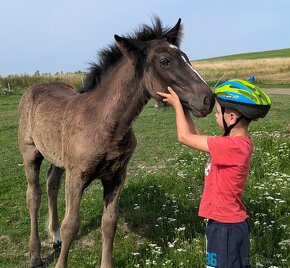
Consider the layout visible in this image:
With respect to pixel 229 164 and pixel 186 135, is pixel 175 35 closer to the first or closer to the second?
pixel 186 135

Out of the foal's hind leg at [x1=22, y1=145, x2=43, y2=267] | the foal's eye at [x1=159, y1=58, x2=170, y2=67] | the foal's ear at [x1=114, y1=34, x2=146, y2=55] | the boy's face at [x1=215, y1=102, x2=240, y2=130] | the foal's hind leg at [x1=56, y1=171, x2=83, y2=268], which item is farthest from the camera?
the foal's hind leg at [x1=22, y1=145, x2=43, y2=267]

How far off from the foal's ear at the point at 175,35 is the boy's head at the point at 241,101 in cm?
88

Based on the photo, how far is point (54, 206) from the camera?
583 cm

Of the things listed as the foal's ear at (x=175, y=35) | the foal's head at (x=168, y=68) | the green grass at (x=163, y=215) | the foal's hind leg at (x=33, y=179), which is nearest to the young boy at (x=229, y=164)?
the foal's head at (x=168, y=68)

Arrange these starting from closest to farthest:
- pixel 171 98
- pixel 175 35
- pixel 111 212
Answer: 1. pixel 171 98
2. pixel 175 35
3. pixel 111 212

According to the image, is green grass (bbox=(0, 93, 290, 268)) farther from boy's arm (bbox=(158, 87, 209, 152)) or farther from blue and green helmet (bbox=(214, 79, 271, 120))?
blue and green helmet (bbox=(214, 79, 271, 120))

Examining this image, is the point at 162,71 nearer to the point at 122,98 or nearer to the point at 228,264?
the point at 122,98

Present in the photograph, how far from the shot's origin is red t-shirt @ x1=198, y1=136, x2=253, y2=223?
3.21 m

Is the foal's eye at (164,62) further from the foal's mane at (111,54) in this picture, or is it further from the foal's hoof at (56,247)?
the foal's hoof at (56,247)

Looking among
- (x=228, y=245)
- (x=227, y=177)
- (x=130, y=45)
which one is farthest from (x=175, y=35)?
(x=228, y=245)

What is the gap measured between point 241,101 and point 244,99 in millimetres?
28

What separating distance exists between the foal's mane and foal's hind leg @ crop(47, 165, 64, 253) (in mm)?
1647

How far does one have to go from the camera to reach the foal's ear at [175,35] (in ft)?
13.1

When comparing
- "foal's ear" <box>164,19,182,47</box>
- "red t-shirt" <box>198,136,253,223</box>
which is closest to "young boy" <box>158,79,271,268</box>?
"red t-shirt" <box>198,136,253,223</box>
